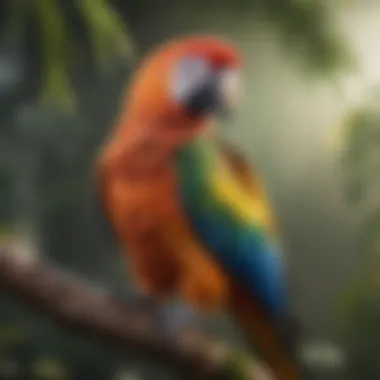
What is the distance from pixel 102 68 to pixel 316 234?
37 centimetres

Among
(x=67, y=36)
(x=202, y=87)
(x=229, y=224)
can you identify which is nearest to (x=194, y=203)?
(x=229, y=224)

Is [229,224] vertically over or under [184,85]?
under

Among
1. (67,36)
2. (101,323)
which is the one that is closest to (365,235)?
(101,323)

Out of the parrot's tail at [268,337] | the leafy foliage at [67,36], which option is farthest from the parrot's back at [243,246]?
the leafy foliage at [67,36]

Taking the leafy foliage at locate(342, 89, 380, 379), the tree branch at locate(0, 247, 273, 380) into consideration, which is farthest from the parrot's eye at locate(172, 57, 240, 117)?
the tree branch at locate(0, 247, 273, 380)

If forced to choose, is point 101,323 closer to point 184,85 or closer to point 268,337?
point 268,337

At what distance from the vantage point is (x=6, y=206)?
47.4 inches

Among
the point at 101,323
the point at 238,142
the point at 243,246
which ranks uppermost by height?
the point at 238,142

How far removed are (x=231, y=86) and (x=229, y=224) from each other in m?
0.19

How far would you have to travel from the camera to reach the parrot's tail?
1.20 m

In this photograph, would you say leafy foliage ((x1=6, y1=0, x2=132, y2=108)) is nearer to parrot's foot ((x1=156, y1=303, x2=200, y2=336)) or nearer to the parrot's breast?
the parrot's breast

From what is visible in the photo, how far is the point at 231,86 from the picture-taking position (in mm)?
1223

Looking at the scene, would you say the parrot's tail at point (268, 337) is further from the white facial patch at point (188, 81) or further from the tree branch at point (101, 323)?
the white facial patch at point (188, 81)

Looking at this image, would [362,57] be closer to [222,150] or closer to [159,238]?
[222,150]
